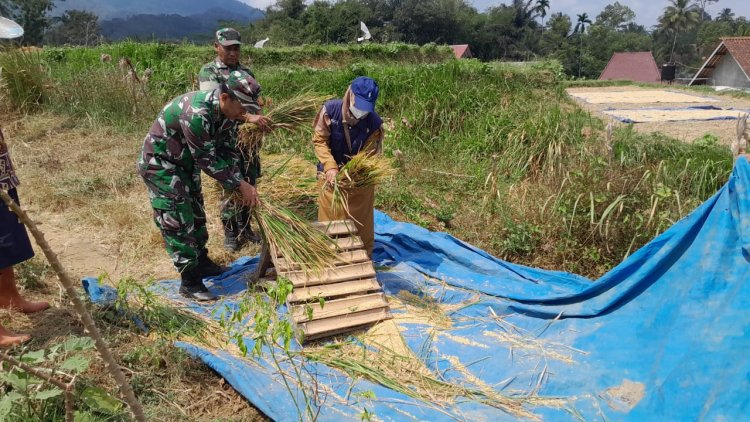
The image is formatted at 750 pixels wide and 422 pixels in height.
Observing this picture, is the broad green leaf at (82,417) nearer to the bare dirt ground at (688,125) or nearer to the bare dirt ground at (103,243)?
the bare dirt ground at (103,243)

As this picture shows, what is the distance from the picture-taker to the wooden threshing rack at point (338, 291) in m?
2.80

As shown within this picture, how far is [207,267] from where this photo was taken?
3461mm

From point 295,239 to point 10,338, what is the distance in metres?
1.47

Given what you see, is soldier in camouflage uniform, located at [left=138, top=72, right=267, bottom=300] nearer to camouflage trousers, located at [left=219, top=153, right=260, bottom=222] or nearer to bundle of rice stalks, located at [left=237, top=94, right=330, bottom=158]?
bundle of rice stalks, located at [left=237, top=94, right=330, bottom=158]

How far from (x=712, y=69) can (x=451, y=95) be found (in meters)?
27.7

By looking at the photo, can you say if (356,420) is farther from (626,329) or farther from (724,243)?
(724,243)

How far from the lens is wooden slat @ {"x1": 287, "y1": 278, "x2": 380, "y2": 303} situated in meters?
2.88

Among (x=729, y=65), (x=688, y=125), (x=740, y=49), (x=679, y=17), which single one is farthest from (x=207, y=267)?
(x=679, y=17)

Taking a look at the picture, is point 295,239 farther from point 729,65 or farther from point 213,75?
point 729,65

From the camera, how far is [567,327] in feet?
9.64

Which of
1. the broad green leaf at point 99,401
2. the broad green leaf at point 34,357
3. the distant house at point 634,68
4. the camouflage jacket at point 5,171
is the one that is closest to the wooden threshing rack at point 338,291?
the broad green leaf at point 99,401

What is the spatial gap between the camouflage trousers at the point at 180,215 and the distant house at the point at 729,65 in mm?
27857

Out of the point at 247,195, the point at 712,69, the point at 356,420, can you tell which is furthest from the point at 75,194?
the point at 712,69

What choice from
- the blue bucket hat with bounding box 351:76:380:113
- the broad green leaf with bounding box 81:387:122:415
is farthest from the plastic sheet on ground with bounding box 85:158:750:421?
the blue bucket hat with bounding box 351:76:380:113
